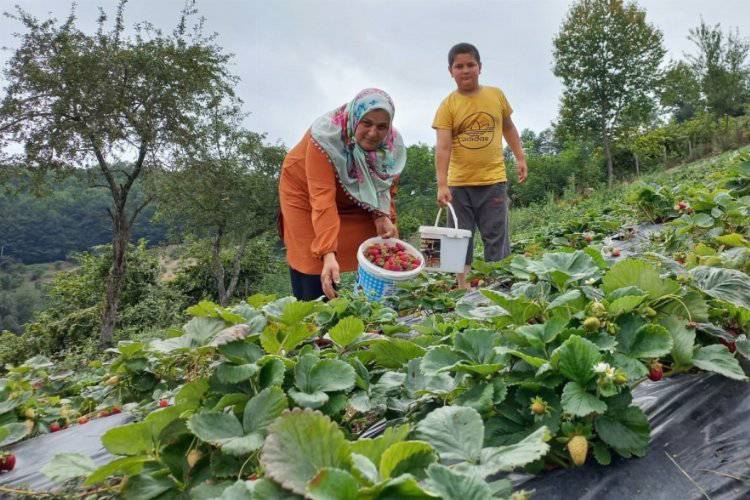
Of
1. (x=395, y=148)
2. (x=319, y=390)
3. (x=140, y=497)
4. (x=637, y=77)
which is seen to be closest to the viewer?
(x=140, y=497)

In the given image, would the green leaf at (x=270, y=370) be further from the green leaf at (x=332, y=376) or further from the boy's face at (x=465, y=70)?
the boy's face at (x=465, y=70)

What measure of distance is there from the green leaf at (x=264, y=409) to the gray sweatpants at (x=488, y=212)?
289cm

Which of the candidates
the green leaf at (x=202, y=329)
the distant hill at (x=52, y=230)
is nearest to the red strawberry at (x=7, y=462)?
the green leaf at (x=202, y=329)

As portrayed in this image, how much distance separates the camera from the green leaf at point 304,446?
1.97 ft

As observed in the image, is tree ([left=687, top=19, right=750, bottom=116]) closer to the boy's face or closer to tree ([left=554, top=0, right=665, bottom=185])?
tree ([left=554, top=0, right=665, bottom=185])

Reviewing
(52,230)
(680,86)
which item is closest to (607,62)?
(680,86)

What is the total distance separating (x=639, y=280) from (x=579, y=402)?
46cm

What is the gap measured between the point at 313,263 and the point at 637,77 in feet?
65.6

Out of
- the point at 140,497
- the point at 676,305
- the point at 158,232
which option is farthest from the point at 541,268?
the point at 158,232

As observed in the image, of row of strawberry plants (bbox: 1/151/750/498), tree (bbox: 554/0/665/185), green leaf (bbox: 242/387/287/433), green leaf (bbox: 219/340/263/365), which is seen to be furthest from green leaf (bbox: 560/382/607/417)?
tree (bbox: 554/0/665/185)

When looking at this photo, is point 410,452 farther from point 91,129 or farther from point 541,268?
point 91,129

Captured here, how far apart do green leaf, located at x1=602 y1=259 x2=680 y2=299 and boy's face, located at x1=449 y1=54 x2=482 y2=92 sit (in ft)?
8.66

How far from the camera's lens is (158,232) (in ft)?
116

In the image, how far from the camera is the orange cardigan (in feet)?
8.49
